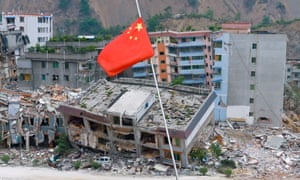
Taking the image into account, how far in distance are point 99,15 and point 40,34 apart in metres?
37.4

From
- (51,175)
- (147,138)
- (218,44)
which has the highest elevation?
(218,44)

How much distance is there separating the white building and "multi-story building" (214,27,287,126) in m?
20.5

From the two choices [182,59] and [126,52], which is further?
[182,59]

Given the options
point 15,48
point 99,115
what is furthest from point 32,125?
point 15,48

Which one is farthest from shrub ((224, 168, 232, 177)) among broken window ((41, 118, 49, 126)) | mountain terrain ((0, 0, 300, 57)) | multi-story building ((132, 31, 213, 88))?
mountain terrain ((0, 0, 300, 57))

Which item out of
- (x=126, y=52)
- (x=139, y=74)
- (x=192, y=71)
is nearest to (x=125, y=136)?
(x=139, y=74)

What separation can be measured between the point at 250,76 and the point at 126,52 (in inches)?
913

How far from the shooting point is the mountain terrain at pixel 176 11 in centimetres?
6806

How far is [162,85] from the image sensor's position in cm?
2942

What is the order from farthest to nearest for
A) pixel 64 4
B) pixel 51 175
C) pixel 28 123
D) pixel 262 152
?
pixel 64 4 → pixel 28 123 → pixel 262 152 → pixel 51 175

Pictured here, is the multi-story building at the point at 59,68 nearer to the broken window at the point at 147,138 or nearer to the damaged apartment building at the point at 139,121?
the damaged apartment building at the point at 139,121

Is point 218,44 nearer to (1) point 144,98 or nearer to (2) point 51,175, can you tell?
(1) point 144,98

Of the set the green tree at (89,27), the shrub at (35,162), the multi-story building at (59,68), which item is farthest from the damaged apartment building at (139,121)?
the green tree at (89,27)

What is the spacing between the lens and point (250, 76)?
108 feet
